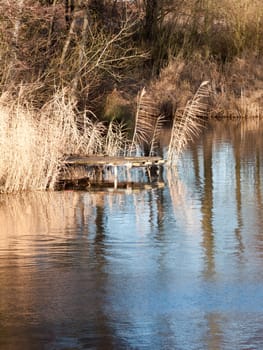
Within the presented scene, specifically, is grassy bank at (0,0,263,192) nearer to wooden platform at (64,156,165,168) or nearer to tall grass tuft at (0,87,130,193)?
tall grass tuft at (0,87,130,193)

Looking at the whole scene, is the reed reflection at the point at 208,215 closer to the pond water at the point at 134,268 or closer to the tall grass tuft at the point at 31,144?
the pond water at the point at 134,268

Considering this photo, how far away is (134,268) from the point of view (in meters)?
9.22

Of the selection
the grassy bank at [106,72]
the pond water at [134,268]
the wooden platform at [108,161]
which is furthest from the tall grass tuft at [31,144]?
the pond water at [134,268]

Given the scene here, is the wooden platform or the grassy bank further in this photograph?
the wooden platform

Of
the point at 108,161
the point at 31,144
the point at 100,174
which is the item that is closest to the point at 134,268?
the point at 31,144

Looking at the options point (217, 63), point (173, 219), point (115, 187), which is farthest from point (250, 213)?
point (217, 63)

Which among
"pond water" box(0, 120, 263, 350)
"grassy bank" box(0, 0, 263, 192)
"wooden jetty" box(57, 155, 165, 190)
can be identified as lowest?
"pond water" box(0, 120, 263, 350)

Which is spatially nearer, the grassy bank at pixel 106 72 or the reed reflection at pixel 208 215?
the reed reflection at pixel 208 215

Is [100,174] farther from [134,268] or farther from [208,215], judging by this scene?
[134,268]

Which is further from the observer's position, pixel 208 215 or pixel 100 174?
pixel 100 174

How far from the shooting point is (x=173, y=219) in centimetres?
1198

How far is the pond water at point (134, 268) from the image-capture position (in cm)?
718

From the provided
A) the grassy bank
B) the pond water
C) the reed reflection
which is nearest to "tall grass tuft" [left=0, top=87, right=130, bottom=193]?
the grassy bank

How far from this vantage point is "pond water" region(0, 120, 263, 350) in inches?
283
